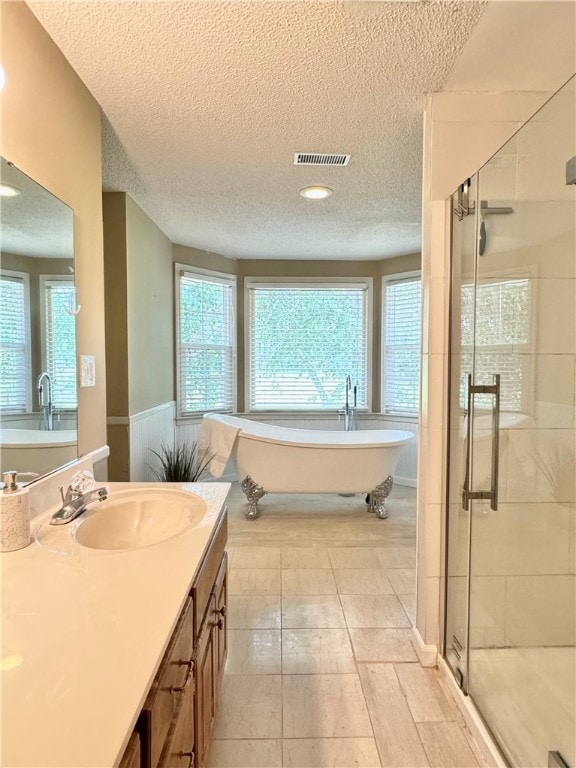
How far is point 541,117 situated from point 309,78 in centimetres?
95

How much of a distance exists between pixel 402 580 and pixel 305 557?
0.67 meters

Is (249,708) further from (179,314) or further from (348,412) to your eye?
(179,314)

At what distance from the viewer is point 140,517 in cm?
144

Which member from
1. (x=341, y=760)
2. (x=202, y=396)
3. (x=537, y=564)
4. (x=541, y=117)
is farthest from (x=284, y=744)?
(x=202, y=396)

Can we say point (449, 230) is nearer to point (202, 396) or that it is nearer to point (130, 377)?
point (130, 377)

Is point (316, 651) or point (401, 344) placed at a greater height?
point (401, 344)

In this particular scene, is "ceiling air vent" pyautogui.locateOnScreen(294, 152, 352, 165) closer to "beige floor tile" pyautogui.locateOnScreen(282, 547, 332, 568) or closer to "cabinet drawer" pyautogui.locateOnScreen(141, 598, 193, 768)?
"cabinet drawer" pyautogui.locateOnScreen(141, 598, 193, 768)

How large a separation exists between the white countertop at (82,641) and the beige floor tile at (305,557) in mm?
1802

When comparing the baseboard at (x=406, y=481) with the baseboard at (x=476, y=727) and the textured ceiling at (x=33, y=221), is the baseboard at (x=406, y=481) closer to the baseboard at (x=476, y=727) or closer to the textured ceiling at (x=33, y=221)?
the baseboard at (x=476, y=727)

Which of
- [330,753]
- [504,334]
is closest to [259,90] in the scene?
[504,334]

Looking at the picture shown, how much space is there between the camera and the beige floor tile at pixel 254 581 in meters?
2.37

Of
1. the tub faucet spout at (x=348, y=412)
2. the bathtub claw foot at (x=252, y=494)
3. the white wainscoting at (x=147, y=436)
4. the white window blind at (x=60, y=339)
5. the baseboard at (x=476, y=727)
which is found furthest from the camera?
the tub faucet spout at (x=348, y=412)

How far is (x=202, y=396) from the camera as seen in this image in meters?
4.26

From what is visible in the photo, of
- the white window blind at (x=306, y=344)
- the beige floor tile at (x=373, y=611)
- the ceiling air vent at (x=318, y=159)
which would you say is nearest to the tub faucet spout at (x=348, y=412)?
the white window blind at (x=306, y=344)
